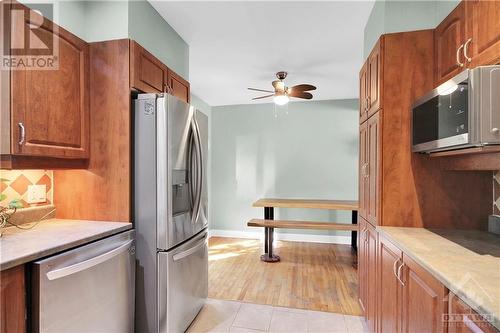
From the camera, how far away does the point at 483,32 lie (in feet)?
4.01

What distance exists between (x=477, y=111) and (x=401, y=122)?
641 mm

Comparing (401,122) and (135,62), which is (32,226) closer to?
(135,62)

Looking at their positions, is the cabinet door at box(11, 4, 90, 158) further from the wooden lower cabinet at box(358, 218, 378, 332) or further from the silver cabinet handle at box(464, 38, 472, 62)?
the silver cabinet handle at box(464, 38, 472, 62)

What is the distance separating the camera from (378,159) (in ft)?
5.69

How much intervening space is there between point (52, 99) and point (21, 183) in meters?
0.63

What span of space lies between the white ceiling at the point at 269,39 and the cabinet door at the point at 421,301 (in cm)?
190

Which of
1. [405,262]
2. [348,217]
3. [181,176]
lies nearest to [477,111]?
[405,262]

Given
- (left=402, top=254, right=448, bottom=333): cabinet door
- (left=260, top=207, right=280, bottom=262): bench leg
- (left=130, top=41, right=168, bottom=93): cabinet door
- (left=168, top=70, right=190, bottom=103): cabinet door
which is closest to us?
(left=402, top=254, right=448, bottom=333): cabinet door

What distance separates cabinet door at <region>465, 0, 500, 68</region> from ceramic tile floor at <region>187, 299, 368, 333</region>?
200 cm

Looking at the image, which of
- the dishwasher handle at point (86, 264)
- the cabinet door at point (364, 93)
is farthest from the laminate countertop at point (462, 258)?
the dishwasher handle at point (86, 264)

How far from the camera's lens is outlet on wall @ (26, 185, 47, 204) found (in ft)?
5.72

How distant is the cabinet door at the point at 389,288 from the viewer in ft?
4.48

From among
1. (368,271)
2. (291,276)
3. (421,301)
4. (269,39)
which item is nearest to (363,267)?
(368,271)

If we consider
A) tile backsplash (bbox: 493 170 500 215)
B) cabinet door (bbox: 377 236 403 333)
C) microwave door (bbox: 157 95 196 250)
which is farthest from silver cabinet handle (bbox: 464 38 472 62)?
microwave door (bbox: 157 95 196 250)
